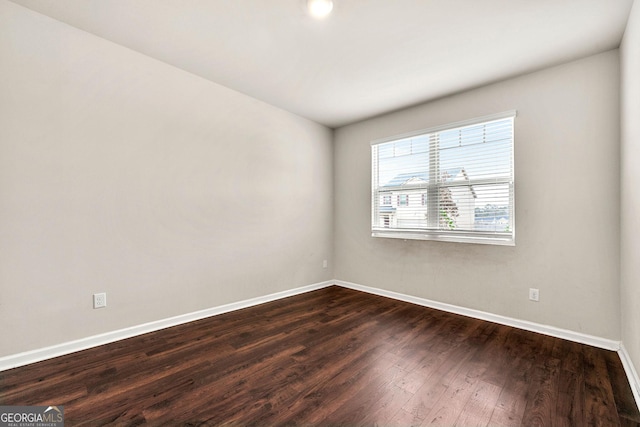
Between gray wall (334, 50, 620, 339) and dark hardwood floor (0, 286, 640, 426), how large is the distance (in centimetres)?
37

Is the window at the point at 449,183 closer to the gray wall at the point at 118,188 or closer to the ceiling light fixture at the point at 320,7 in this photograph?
the gray wall at the point at 118,188

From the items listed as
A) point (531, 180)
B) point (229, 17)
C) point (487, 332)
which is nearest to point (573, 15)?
point (531, 180)

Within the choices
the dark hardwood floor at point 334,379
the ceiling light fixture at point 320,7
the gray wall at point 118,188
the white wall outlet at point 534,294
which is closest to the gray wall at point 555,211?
the white wall outlet at point 534,294

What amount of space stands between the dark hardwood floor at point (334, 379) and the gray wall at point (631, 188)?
380 millimetres

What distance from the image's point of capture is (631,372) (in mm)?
1980

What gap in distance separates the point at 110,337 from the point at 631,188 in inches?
169

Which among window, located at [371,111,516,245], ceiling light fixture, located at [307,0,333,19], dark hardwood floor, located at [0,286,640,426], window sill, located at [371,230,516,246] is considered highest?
ceiling light fixture, located at [307,0,333,19]

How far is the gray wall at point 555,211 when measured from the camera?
A: 2494mm

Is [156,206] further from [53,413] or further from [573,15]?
[573,15]

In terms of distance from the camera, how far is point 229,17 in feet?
7.07

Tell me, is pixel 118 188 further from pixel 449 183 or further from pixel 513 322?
pixel 513 322

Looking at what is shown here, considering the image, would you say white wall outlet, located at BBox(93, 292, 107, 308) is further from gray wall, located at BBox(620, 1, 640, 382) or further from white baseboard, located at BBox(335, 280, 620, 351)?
gray wall, located at BBox(620, 1, 640, 382)

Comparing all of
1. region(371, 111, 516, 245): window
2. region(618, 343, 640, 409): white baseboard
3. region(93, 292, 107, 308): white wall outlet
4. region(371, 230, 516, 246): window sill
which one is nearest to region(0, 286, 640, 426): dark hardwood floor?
region(618, 343, 640, 409): white baseboard

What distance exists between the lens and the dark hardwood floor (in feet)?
5.26
